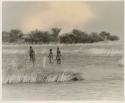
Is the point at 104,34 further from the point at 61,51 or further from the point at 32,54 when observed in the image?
the point at 32,54

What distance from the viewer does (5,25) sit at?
5.22 feet

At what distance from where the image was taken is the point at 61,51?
5.23ft

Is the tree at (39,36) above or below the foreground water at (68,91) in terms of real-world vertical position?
above

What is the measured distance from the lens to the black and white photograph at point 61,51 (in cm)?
158

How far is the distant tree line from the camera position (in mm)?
1587

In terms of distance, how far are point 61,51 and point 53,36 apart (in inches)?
3.4

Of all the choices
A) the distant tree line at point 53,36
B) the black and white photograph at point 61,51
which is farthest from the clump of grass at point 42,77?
the distant tree line at point 53,36

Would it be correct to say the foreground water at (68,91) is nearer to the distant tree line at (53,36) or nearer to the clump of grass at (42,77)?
the clump of grass at (42,77)

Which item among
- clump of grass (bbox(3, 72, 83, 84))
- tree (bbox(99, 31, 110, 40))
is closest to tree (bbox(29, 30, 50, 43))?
clump of grass (bbox(3, 72, 83, 84))

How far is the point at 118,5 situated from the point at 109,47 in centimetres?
22

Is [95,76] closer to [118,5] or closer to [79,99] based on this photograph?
[79,99]

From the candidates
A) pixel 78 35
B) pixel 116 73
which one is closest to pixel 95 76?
pixel 116 73

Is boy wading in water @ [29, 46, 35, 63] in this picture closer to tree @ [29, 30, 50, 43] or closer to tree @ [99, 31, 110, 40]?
tree @ [29, 30, 50, 43]

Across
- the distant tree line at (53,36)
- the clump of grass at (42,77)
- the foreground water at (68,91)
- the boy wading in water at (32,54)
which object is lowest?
the foreground water at (68,91)
